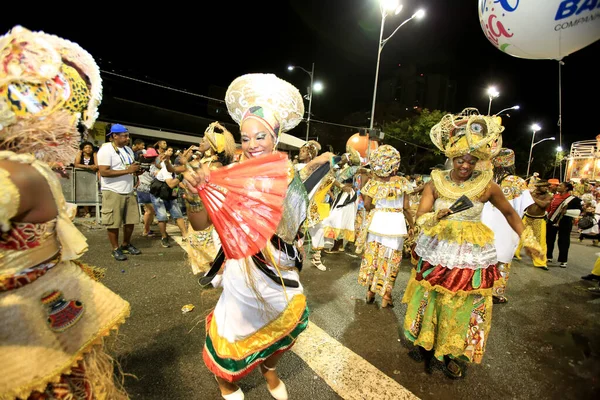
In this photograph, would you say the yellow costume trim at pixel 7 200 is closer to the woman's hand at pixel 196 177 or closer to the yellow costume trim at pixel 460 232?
the woman's hand at pixel 196 177

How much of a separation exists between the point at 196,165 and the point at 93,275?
3.71 feet

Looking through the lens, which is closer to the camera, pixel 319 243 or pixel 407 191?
pixel 407 191

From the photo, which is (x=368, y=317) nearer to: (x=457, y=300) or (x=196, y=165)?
(x=457, y=300)

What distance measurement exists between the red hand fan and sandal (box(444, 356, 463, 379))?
253 cm

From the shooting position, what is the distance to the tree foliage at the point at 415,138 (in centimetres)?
2867

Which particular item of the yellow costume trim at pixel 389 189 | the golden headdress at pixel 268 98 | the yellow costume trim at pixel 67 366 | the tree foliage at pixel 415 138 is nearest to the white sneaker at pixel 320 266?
the yellow costume trim at pixel 389 189

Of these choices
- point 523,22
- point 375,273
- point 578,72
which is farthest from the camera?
point 578,72

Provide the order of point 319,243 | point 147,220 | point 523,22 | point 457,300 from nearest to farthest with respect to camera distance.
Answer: point 457,300 → point 523,22 → point 319,243 → point 147,220

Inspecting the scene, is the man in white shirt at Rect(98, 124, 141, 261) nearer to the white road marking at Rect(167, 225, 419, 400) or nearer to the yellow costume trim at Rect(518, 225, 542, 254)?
the white road marking at Rect(167, 225, 419, 400)

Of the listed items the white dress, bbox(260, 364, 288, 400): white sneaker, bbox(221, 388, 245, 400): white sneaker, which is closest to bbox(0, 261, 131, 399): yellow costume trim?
bbox(221, 388, 245, 400): white sneaker

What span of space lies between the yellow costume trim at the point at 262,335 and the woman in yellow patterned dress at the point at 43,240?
64 cm

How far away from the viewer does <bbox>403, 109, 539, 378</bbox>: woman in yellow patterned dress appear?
2.72 m

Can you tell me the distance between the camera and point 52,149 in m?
1.50

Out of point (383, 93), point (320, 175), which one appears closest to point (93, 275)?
point (320, 175)
